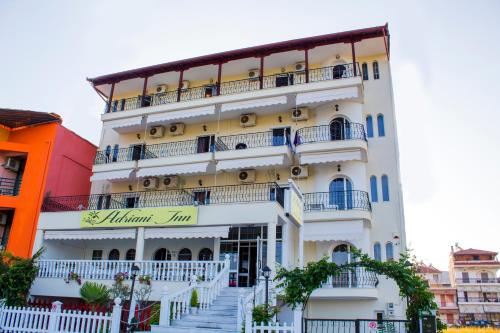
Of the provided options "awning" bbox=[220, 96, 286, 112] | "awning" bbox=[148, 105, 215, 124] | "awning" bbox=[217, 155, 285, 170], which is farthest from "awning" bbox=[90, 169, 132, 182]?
"awning" bbox=[220, 96, 286, 112]

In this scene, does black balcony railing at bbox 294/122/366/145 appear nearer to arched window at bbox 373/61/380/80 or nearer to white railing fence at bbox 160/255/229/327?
arched window at bbox 373/61/380/80

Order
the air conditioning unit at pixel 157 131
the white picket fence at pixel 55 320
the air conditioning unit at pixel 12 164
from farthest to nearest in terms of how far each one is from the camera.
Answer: the air conditioning unit at pixel 157 131 < the air conditioning unit at pixel 12 164 < the white picket fence at pixel 55 320

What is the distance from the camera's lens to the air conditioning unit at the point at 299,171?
20.3 metres

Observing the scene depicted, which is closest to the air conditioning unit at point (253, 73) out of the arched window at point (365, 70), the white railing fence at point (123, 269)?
the arched window at point (365, 70)

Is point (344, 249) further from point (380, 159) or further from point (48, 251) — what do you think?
point (48, 251)

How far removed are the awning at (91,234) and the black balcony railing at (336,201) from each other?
27.4ft

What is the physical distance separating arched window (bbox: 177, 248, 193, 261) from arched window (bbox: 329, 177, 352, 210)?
756cm

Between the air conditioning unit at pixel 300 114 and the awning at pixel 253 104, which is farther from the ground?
the awning at pixel 253 104

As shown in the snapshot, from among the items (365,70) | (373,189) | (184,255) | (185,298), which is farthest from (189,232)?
(365,70)

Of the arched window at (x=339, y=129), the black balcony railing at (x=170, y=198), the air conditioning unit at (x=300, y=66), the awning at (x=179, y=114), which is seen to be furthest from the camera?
the air conditioning unit at (x=300, y=66)

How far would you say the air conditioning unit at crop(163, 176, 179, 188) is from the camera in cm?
2262

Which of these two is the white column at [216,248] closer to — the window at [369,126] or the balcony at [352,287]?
the balcony at [352,287]

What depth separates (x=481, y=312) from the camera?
168 feet

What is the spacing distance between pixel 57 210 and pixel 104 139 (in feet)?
19.5
